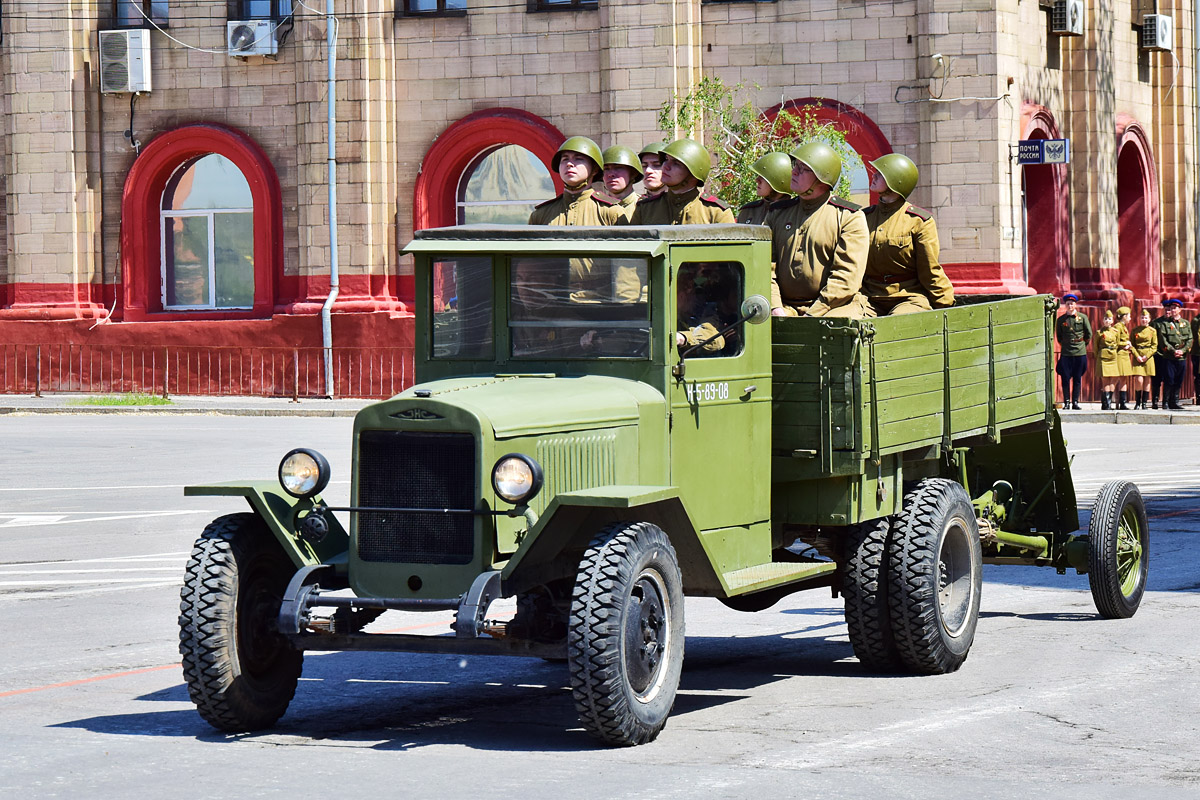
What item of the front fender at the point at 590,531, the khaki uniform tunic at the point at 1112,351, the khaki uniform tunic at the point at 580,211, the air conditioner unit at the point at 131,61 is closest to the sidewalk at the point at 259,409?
the khaki uniform tunic at the point at 1112,351

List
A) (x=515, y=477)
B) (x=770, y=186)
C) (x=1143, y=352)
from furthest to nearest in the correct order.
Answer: (x=1143, y=352), (x=770, y=186), (x=515, y=477)

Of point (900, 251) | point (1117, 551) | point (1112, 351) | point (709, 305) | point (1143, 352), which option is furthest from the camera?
point (1143, 352)

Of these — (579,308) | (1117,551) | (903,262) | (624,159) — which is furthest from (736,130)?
(579,308)

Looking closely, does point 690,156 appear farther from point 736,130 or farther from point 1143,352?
point 1143,352

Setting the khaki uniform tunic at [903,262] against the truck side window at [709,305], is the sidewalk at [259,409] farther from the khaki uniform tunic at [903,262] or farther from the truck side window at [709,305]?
the truck side window at [709,305]

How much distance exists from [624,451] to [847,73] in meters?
23.3

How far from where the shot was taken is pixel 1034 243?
32938mm

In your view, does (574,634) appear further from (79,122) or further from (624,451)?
(79,122)

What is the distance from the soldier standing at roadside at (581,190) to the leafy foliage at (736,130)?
18292 millimetres

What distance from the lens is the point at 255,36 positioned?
3316 cm

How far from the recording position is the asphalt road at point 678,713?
23.7 feet

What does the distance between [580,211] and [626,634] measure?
3.66 meters

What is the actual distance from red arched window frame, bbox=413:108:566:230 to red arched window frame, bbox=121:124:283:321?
2585 millimetres

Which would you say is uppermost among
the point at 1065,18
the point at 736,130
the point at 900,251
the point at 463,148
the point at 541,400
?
the point at 1065,18
